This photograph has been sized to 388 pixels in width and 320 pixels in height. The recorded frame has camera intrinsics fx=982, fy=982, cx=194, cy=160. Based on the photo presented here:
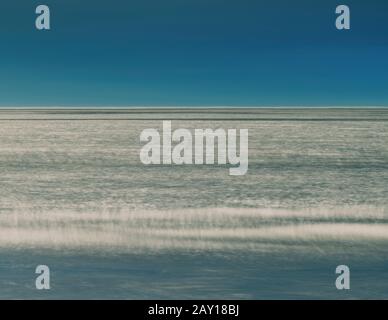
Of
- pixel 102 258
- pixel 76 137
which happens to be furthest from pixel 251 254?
pixel 76 137

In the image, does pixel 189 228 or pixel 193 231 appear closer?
pixel 193 231

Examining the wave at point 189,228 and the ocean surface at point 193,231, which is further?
the wave at point 189,228

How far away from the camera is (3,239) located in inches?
513

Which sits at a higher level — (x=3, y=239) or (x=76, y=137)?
(x=76, y=137)

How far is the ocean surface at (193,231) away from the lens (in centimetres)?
1042

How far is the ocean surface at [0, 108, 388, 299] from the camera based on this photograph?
1042cm

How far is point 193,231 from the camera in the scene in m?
14.4

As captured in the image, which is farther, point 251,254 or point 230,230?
point 230,230

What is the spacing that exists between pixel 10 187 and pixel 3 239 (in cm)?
1133

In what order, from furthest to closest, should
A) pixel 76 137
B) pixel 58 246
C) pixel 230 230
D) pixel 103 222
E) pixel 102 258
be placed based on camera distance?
pixel 76 137 < pixel 103 222 < pixel 230 230 < pixel 58 246 < pixel 102 258

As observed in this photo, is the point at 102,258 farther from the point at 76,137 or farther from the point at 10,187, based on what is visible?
the point at 76,137

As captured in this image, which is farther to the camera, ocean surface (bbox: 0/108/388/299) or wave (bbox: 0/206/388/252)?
wave (bbox: 0/206/388/252)
